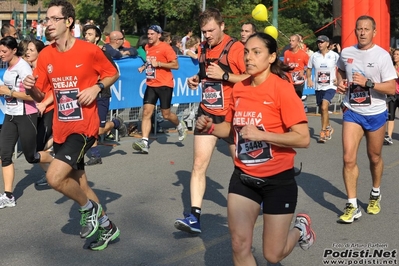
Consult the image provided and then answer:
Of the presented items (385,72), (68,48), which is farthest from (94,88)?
(385,72)

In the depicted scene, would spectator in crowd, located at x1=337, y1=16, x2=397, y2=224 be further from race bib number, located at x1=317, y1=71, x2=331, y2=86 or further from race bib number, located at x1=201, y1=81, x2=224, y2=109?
Answer: race bib number, located at x1=317, y1=71, x2=331, y2=86

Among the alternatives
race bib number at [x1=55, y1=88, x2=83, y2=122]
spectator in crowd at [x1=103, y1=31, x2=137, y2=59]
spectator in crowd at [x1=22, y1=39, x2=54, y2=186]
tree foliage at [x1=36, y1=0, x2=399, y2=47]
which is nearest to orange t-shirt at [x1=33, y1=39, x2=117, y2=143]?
race bib number at [x1=55, y1=88, x2=83, y2=122]

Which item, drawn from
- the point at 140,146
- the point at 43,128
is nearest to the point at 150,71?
the point at 140,146

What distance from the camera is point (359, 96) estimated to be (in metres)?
7.62

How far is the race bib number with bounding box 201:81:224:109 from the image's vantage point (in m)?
7.27

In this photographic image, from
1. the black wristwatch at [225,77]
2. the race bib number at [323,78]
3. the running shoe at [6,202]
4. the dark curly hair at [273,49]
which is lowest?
the running shoe at [6,202]

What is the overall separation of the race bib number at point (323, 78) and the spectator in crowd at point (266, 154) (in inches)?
368

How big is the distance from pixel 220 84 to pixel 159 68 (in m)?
5.25

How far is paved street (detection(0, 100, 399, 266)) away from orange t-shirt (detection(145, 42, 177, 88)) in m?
→ 1.39

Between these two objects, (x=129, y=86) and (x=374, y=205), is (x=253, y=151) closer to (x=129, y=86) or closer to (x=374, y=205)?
(x=374, y=205)

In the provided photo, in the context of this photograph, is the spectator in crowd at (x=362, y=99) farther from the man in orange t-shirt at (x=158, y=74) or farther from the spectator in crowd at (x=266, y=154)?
the man in orange t-shirt at (x=158, y=74)

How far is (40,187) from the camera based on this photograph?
917 cm

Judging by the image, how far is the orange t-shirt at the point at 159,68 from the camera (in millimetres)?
12398

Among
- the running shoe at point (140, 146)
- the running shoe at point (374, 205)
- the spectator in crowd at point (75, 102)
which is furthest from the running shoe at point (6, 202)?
the running shoe at point (374, 205)
